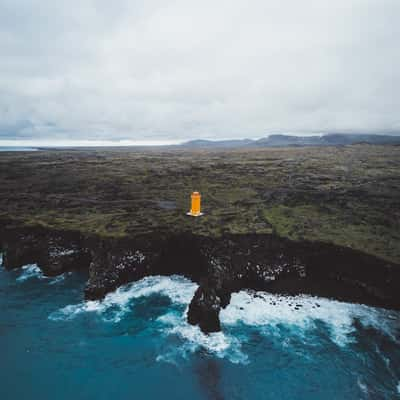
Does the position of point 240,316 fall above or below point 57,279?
below

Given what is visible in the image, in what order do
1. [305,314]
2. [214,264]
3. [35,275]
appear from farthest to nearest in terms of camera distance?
1. [35,275]
2. [214,264]
3. [305,314]

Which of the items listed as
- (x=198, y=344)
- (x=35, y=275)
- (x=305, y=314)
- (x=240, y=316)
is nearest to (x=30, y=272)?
(x=35, y=275)

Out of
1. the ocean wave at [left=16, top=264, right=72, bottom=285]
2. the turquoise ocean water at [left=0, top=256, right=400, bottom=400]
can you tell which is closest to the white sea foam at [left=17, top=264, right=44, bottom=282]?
the ocean wave at [left=16, top=264, right=72, bottom=285]

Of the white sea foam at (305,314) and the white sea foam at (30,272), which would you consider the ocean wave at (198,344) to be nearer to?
the white sea foam at (305,314)

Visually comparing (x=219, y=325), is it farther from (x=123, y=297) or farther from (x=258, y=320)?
(x=123, y=297)

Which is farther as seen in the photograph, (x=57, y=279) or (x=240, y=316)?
(x=57, y=279)

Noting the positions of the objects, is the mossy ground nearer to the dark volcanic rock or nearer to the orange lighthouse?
the orange lighthouse

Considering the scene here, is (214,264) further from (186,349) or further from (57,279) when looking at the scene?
(57,279)
